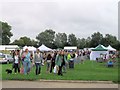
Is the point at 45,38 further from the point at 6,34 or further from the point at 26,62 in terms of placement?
the point at 26,62

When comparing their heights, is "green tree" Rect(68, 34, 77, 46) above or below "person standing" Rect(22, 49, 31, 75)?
above

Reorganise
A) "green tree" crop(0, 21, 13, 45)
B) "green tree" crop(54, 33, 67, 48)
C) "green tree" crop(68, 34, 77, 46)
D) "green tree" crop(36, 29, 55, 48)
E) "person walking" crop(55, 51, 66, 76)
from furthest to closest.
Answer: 1. "green tree" crop(36, 29, 55, 48)
2. "green tree" crop(68, 34, 77, 46)
3. "green tree" crop(54, 33, 67, 48)
4. "green tree" crop(0, 21, 13, 45)
5. "person walking" crop(55, 51, 66, 76)

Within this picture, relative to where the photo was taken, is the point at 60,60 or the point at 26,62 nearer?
the point at 26,62

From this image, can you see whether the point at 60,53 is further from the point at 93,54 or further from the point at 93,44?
the point at 93,44

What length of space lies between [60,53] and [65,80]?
15.0ft

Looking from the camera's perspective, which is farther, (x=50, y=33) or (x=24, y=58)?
(x=50, y=33)

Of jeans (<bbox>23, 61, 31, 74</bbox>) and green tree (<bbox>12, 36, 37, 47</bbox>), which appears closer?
jeans (<bbox>23, 61, 31, 74</bbox>)

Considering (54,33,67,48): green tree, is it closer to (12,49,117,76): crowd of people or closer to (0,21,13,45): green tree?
(0,21,13,45): green tree

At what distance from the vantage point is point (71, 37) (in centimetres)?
15462

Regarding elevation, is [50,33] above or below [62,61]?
above

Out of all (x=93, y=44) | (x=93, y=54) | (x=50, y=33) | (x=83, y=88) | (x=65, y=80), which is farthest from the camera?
(x=50, y=33)

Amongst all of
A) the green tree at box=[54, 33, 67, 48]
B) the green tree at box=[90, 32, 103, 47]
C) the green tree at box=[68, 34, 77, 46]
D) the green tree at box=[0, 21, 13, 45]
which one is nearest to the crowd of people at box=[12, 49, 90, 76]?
the green tree at box=[90, 32, 103, 47]

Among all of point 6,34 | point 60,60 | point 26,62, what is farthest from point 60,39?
point 26,62

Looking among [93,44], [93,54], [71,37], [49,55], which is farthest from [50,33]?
[49,55]
